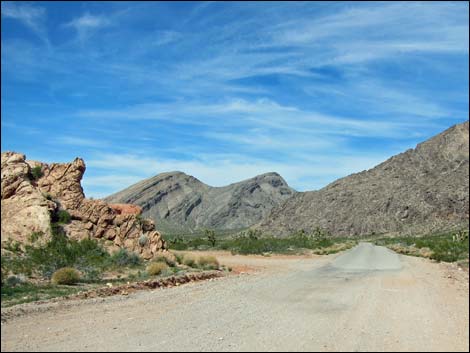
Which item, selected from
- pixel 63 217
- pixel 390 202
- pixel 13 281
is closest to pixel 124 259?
pixel 63 217

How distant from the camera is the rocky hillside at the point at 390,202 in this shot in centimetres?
10238

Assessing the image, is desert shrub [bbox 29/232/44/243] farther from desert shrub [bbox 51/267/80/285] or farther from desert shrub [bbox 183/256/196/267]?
desert shrub [bbox 183/256/196/267]

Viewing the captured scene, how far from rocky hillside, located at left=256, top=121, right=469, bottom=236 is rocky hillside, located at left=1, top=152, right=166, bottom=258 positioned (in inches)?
2998

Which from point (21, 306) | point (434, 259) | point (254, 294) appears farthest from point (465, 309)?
point (434, 259)

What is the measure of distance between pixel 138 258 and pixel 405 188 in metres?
109

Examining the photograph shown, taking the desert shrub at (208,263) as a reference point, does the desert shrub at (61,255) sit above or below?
above

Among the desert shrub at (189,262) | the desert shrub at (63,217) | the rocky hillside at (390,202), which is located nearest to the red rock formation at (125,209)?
the desert shrub at (189,262)

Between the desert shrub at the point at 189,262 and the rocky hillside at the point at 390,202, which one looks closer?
the desert shrub at the point at 189,262

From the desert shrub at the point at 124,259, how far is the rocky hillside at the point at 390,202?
78688 millimetres

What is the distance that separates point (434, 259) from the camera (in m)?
37.4

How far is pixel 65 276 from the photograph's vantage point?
18.6 meters

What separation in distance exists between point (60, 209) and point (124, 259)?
4.12 meters

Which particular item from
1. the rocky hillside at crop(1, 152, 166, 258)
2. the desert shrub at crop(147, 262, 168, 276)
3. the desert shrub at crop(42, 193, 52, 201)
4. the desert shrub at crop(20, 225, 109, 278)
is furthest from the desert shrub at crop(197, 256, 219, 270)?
the desert shrub at crop(42, 193, 52, 201)

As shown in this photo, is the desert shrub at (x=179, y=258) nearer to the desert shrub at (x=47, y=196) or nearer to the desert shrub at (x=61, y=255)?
the desert shrub at (x=61, y=255)
